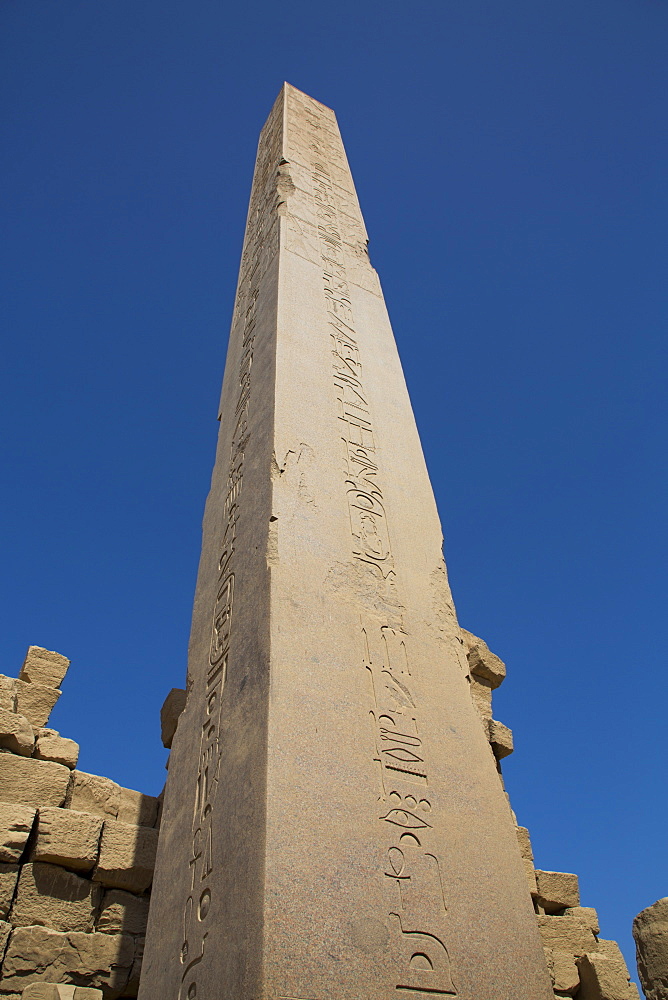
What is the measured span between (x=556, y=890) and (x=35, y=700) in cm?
275

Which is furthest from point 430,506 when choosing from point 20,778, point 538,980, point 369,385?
point 20,778

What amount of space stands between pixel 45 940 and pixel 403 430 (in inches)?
111

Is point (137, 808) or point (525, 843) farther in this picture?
point (137, 808)

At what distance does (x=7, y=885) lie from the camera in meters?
2.94

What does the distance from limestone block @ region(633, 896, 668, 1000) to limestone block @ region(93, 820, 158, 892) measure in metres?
2.17

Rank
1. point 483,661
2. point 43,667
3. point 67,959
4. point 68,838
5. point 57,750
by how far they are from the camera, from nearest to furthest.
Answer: point 67,959 → point 68,838 → point 57,750 → point 43,667 → point 483,661

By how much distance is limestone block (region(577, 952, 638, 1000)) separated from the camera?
117 inches

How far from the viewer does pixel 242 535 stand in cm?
308

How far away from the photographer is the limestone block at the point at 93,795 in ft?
11.2

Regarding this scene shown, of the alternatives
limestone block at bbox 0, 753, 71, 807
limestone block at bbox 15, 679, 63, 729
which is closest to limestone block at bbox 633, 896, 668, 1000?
limestone block at bbox 0, 753, 71, 807

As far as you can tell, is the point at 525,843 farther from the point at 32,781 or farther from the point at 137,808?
the point at 32,781

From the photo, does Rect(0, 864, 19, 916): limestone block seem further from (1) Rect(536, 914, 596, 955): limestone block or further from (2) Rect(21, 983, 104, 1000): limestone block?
(1) Rect(536, 914, 596, 955): limestone block

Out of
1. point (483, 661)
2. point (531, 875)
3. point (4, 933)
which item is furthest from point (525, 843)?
point (4, 933)

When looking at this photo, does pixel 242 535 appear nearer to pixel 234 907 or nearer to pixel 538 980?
pixel 234 907
